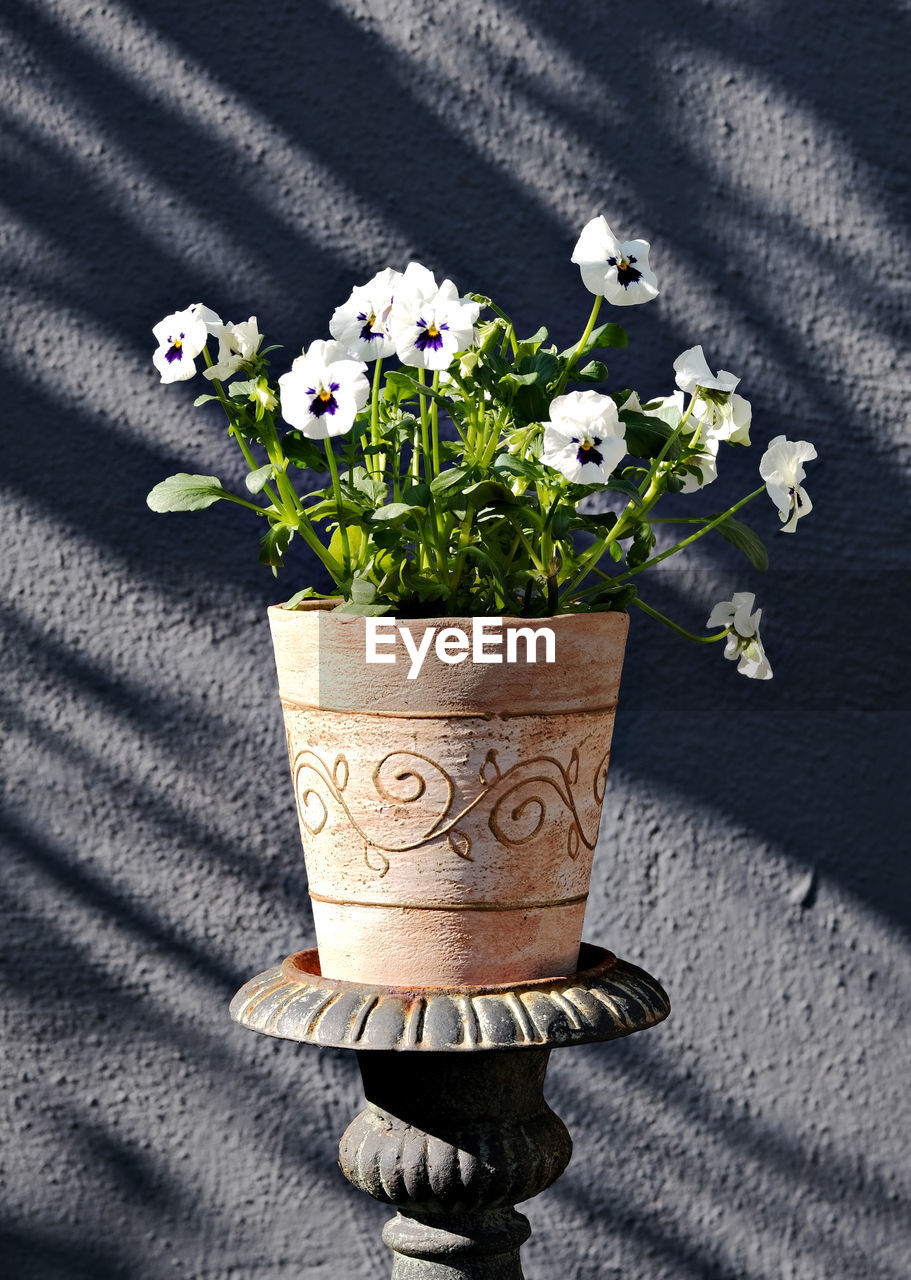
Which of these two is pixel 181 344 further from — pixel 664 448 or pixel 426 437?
pixel 664 448

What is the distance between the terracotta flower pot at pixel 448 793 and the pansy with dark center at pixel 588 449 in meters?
0.14

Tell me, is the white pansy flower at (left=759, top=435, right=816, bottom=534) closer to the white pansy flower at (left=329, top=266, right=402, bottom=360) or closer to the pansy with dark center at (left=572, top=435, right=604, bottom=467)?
the pansy with dark center at (left=572, top=435, right=604, bottom=467)

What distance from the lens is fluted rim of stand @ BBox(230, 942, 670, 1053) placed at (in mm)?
1128

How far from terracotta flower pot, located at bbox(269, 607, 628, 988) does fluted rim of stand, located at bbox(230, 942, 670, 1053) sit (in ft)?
0.11

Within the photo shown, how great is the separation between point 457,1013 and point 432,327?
23.8 inches

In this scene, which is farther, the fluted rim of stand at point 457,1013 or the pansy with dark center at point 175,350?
the pansy with dark center at point 175,350

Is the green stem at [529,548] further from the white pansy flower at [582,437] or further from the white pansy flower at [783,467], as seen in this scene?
the white pansy flower at [783,467]

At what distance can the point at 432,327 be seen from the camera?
3.83 feet

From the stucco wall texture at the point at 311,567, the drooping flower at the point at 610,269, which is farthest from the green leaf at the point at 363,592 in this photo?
the stucco wall texture at the point at 311,567

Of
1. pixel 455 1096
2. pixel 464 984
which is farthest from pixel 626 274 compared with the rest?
pixel 455 1096

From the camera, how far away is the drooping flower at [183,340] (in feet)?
4.00

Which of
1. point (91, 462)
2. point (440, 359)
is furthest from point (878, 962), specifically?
point (91, 462)

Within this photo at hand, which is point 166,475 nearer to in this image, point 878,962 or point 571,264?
point 571,264

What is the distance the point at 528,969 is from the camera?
122cm
